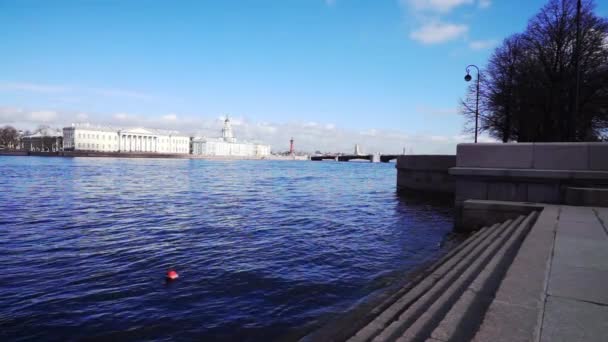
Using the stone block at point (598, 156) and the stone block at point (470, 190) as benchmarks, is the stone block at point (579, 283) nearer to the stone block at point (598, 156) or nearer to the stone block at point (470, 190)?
the stone block at point (598, 156)

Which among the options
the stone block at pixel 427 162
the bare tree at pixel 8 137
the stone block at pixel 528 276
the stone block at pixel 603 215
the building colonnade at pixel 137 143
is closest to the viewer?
the stone block at pixel 528 276

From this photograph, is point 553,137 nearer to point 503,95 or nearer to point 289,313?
point 503,95

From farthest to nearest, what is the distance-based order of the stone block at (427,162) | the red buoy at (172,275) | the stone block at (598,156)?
the stone block at (427,162), the stone block at (598,156), the red buoy at (172,275)

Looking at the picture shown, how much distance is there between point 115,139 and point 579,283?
16389 cm

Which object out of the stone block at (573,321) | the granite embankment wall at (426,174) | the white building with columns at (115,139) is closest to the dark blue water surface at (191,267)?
→ the stone block at (573,321)

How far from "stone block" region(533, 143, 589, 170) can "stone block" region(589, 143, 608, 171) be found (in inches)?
3.7

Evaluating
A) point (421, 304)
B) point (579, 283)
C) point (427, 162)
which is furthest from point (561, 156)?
point (427, 162)

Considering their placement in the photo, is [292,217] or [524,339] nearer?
[524,339]

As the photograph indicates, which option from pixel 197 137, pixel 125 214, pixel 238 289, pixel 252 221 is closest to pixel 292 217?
pixel 252 221

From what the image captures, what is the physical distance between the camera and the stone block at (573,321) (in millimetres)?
2830

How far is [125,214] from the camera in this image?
1497 cm

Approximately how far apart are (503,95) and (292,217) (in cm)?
2141

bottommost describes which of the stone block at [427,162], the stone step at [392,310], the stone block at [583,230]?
the stone step at [392,310]

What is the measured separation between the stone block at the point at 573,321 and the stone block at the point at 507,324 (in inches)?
3.7
